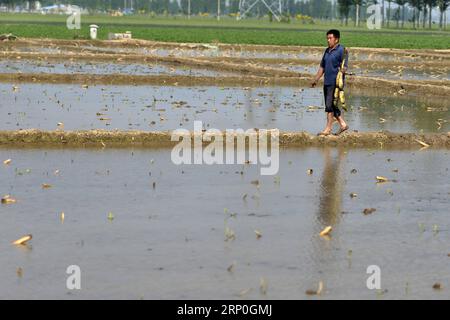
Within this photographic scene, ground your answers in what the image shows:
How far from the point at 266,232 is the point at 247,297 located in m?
1.92

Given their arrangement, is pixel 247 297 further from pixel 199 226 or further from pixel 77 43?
pixel 77 43

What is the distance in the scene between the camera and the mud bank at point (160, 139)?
1312 cm

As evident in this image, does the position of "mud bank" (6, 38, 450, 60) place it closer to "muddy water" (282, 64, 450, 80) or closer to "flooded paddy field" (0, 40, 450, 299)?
"muddy water" (282, 64, 450, 80)

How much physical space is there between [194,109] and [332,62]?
14.4 ft

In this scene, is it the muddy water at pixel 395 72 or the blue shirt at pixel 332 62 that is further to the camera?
the muddy water at pixel 395 72

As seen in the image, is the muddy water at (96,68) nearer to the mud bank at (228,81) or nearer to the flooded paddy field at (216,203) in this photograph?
the mud bank at (228,81)

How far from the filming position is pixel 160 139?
1344 centimetres

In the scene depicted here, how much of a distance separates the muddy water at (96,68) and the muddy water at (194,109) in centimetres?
430

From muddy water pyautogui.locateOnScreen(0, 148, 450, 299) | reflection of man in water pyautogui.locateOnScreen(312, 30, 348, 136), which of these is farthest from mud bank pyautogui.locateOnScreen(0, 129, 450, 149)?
muddy water pyautogui.locateOnScreen(0, 148, 450, 299)

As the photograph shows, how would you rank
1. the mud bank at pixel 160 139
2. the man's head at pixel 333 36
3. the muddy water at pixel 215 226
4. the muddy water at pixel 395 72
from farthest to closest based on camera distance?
the muddy water at pixel 395 72 < the man's head at pixel 333 36 < the mud bank at pixel 160 139 < the muddy water at pixel 215 226

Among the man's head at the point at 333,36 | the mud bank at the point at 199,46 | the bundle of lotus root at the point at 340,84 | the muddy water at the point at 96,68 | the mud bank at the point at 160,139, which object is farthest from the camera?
the mud bank at the point at 199,46

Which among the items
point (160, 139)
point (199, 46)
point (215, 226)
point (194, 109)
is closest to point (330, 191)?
point (215, 226)

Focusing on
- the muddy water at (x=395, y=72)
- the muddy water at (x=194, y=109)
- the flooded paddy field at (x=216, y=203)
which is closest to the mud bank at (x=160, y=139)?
the flooded paddy field at (x=216, y=203)

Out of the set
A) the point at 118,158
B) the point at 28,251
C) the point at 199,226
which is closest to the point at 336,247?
the point at 199,226
